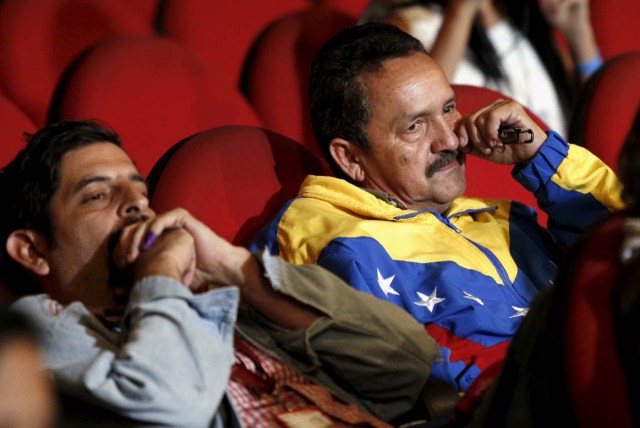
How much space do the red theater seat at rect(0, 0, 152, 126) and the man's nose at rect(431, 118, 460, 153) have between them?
0.58 m

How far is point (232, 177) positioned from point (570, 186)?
0.38 meters

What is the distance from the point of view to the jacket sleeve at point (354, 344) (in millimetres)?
868

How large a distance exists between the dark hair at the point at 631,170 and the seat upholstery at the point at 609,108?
738mm

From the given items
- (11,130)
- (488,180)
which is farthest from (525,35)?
(11,130)

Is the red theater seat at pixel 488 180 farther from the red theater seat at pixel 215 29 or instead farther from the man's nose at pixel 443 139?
the red theater seat at pixel 215 29

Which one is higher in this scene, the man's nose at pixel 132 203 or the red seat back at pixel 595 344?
the red seat back at pixel 595 344

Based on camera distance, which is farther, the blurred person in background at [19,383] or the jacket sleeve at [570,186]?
the jacket sleeve at [570,186]

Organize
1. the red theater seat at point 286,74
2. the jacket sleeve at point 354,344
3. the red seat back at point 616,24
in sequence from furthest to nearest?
the red seat back at point 616,24, the red theater seat at point 286,74, the jacket sleeve at point 354,344

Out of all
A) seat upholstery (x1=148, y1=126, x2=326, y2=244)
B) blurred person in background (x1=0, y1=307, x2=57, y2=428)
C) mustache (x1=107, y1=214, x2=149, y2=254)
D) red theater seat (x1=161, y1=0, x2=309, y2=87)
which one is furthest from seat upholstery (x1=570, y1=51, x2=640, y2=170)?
blurred person in background (x1=0, y1=307, x2=57, y2=428)

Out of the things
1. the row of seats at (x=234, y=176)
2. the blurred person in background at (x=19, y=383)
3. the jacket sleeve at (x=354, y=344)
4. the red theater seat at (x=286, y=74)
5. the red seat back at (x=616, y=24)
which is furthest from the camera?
the red seat back at (x=616, y=24)

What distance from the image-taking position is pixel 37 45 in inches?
59.1

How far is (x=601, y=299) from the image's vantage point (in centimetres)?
64

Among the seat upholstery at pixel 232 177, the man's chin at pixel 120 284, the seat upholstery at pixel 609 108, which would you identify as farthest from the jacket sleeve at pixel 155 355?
the seat upholstery at pixel 609 108

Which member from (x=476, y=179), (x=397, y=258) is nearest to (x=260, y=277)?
(x=397, y=258)
